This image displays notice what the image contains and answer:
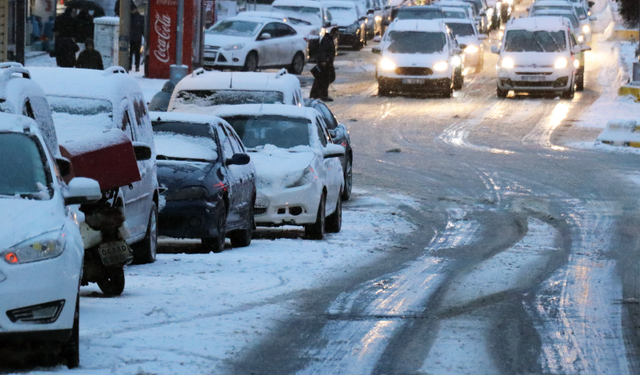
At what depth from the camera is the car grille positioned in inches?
1312

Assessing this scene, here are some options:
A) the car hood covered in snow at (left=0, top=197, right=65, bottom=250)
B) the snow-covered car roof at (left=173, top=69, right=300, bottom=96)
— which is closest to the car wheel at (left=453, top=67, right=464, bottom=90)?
the snow-covered car roof at (left=173, top=69, right=300, bottom=96)

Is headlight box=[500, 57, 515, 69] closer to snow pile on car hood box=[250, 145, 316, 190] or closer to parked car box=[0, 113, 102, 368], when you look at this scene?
snow pile on car hood box=[250, 145, 316, 190]

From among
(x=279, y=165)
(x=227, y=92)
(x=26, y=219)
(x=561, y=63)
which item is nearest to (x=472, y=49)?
(x=561, y=63)

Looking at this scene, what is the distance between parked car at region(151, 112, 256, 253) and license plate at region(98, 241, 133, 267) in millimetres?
2480

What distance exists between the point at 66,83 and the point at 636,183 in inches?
453

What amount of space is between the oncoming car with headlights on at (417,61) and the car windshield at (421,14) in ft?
30.6

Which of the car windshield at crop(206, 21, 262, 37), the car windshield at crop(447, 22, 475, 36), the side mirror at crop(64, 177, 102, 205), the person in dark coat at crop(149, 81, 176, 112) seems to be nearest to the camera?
the side mirror at crop(64, 177, 102, 205)

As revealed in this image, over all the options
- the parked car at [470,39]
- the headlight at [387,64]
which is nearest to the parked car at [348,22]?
the parked car at [470,39]

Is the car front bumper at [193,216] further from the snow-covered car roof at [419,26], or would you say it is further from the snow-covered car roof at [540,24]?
the snow-covered car roof at [540,24]

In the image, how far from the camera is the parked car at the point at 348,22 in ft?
162

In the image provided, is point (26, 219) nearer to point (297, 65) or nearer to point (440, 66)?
point (440, 66)

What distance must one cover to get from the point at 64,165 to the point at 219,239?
435 centimetres

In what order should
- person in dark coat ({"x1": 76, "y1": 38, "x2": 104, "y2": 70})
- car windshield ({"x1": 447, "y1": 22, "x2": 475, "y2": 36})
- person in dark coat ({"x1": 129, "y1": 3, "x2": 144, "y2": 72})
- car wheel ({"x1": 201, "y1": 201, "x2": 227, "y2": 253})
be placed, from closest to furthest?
car wheel ({"x1": 201, "y1": 201, "x2": 227, "y2": 253})
person in dark coat ({"x1": 76, "y1": 38, "x2": 104, "y2": 70})
person in dark coat ({"x1": 129, "y1": 3, "x2": 144, "y2": 72})
car windshield ({"x1": 447, "y1": 22, "x2": 475, "y2": 36})

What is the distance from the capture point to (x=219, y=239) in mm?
12195
